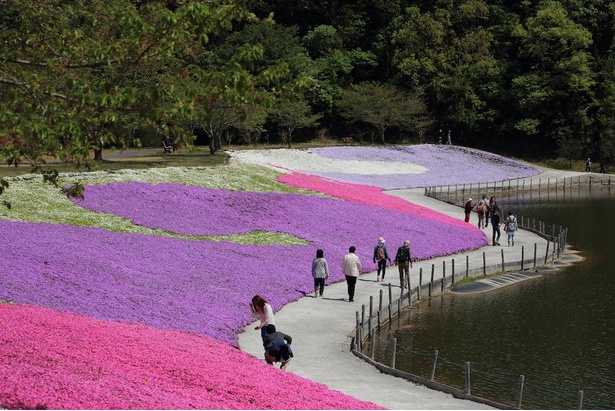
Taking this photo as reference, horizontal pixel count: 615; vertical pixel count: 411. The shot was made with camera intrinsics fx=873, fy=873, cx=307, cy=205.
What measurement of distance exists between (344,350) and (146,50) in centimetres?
1335

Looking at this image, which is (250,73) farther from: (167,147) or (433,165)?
(433,165)

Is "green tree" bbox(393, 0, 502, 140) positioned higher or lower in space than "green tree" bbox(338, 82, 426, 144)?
higher

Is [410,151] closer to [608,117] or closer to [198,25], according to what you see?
[608,117]

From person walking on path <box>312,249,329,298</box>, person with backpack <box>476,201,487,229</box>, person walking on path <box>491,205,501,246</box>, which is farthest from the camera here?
person with backpack <box>476,201,487,229</box>

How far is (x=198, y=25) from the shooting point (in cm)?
1850

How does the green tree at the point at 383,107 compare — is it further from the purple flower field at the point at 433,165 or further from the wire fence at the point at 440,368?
the wire fence at the point at 440,368

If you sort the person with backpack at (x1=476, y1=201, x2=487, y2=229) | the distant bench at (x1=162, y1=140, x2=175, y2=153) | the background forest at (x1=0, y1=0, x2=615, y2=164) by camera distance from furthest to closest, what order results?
the background forest at (x1=0, y1=0, x2=615, y2=164), the distant bench at (x1=162, y1=140, x2=175, y2=153), the person with backpack at (x1=476, y1=201, x2=487, y2=229)

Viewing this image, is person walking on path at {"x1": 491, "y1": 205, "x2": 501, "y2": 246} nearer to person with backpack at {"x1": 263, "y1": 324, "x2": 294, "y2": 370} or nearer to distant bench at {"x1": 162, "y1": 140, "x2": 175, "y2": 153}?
person with backpack at {"x1": 263, "y1": 324, "x2": 294, "y2": 370}

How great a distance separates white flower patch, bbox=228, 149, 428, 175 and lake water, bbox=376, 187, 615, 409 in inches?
1969

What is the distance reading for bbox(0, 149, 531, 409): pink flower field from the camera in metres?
18.3

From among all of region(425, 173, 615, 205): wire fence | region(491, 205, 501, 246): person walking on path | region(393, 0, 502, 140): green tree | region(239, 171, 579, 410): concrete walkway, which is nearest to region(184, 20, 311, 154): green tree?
region(239, 171, 579, 410): concrete walkway

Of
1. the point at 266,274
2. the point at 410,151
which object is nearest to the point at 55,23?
the point at 266,274

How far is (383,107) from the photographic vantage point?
408 feet

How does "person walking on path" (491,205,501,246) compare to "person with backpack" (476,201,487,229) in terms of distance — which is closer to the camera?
"person walking on path" (491,205,501,246)
